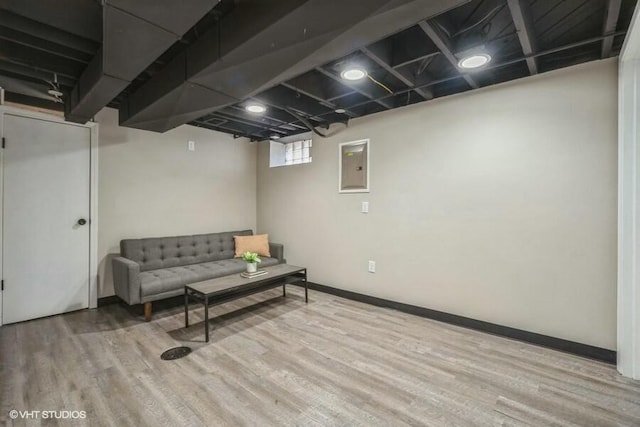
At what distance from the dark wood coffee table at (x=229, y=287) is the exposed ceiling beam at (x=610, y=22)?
3.31m

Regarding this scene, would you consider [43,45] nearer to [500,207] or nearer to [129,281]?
[129,281]

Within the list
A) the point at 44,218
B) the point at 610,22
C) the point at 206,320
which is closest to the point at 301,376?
the point at 206,320

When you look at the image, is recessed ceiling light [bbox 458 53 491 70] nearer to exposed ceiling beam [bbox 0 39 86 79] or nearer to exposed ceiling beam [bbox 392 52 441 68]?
exposed ceiling beam [bbox 392 52 441 68]

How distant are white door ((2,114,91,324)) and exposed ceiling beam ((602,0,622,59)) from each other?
186 inches

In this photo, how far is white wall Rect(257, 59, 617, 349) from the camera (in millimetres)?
2301

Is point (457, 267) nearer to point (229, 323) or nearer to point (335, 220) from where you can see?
point (335, 220)

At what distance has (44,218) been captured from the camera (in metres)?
3.07

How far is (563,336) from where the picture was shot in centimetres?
242

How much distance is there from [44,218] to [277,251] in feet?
8.89

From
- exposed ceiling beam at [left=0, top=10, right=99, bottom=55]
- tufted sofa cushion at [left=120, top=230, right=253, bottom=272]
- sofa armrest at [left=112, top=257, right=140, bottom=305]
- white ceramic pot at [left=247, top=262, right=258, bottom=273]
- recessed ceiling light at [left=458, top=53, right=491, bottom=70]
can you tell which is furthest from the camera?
tufted sofa cushion at [left=120, top=230, right=253, bottom=272]

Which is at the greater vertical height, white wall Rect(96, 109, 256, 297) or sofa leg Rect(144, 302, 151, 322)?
white wall Rect(96, 109, 256, 297)

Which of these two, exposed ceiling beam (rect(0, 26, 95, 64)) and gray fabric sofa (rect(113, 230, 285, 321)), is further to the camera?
gray fabric sofa (rect(113, 230, 285, 321))

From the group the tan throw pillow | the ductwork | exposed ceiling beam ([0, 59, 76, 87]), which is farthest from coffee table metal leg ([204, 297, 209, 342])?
exposed ceiling beam ([0, 59, 76, 87])

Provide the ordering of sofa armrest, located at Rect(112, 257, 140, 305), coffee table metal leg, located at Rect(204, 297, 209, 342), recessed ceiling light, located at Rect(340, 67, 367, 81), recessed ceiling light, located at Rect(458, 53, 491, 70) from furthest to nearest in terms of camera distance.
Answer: sofa armrest, located at Rect(112, 257, 140, 305) < coffee table metal leg, located at Rect(204, 297, 209, 342) < recessed ceiling light, located at Rect(340, 67, 367, 81) < recessed ceiling light, located at Rect(458, 53, 491, 70)
